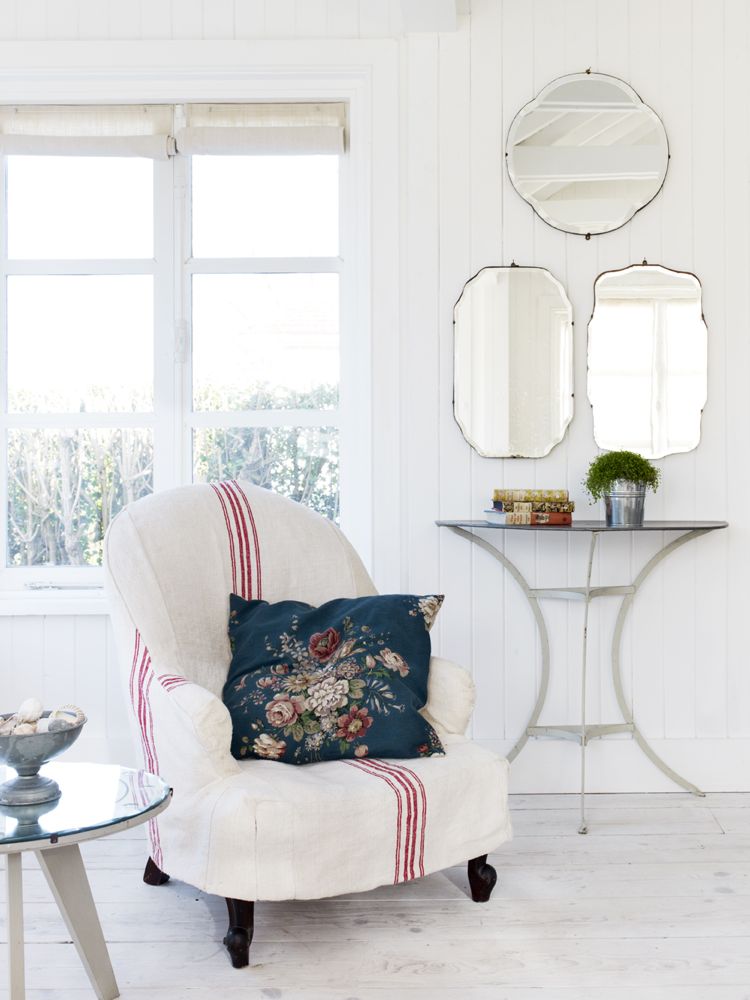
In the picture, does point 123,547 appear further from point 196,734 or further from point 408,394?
point 408,394

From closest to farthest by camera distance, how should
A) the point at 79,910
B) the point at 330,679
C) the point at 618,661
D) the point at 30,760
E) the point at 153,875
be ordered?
the point at 30,760 → the point at 79,910 → the point at 330,679 → the point at 153,875 → the point at 618,661

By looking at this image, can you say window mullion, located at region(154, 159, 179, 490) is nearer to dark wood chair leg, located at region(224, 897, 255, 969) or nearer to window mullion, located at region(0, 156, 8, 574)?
window mullion, located at region(0, 156, 8, 574)

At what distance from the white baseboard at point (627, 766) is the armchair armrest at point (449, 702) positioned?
0.86 meters

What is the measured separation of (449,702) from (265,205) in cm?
189

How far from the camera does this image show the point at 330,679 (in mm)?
2201

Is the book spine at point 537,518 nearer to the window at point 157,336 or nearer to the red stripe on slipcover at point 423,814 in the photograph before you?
the window at point 157,336

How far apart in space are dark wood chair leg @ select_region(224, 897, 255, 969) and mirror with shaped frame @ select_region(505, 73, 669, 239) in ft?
7.41

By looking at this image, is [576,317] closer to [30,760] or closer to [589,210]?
[589,210]

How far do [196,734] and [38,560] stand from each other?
1.59 metres

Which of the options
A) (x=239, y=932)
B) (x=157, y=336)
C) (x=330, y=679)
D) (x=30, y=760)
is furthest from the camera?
(x=157, y=336)

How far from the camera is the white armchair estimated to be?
6.26ft

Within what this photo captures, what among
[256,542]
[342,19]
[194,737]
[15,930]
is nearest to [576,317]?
[342,19]

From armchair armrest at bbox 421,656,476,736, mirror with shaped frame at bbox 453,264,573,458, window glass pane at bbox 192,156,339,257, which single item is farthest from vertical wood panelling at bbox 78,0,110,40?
armchair armrest at bbox 421,656,476,736

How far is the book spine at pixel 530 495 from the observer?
288cm
